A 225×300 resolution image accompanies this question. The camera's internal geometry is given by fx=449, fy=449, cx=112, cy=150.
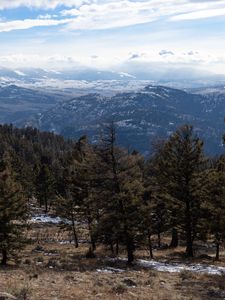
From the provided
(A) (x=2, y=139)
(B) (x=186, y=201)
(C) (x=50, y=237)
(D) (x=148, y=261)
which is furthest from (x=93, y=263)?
(A) (x=2, y=139)

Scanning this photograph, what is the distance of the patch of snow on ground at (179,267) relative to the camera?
32156 mm

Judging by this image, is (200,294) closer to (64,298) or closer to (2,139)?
(64,298)

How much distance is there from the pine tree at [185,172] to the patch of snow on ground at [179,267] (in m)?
4.83

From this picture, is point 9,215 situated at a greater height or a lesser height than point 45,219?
greater

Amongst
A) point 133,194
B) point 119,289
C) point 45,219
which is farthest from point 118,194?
point 45,219

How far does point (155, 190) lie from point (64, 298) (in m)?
23.6

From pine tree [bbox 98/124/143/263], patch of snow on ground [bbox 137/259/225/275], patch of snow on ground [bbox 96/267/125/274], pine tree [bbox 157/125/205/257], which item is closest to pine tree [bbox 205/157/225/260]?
pine tree [bbox 157/125/205/257]

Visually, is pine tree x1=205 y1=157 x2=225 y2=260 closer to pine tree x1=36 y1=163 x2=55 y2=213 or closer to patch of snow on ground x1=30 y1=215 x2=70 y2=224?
patch of snow on ground x1=30 y1=215 x2=70 y2=224

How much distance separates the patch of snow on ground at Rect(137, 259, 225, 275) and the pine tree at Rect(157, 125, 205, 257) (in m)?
4.83

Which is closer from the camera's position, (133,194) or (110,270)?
(110,270)

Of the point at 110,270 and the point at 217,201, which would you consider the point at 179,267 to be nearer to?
the point at 110,270

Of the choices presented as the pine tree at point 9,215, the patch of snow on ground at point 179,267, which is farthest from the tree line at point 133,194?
the patch of snow on ground at point 179,267

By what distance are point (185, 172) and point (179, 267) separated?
8291 millimetres

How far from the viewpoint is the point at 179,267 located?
111 feet
